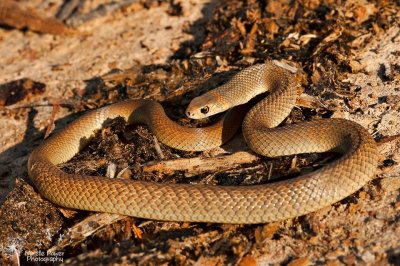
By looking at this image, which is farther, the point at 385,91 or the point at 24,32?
the point at 24,32

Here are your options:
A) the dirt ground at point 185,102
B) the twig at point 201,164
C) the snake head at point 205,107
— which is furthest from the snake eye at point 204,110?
the twig at point 201,164

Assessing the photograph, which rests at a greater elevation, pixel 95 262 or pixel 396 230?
pixel 396 230

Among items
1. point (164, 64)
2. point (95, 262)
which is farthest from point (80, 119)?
point (95, 262)

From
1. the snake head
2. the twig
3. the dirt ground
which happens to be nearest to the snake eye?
the snake head

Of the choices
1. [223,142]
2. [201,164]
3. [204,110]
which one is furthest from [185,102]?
[201,164]

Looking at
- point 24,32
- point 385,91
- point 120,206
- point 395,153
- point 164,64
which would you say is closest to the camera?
point 120,206

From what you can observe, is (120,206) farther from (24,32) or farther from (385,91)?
(24,32)

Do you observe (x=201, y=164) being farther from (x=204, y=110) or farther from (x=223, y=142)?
(x=204, y=110)
